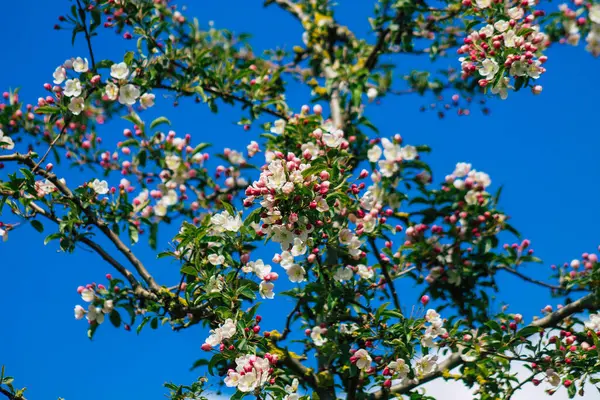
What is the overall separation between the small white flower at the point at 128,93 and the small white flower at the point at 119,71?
65 mm

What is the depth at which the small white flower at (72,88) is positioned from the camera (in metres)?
3.43

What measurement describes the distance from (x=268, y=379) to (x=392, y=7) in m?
3.17

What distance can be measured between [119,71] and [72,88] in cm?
29

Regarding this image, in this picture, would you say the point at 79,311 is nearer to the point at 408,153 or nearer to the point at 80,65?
the point at 80,65

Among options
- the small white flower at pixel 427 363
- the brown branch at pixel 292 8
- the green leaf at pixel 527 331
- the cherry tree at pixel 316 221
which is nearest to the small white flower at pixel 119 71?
the cherry tree at pixel 316 221

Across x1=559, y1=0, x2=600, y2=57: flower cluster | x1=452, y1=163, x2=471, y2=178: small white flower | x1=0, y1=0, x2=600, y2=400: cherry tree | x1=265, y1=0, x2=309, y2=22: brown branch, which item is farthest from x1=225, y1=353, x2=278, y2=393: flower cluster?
x1=265, y1=0, x2=309, y2=22: brown branch

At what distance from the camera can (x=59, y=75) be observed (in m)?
3.46

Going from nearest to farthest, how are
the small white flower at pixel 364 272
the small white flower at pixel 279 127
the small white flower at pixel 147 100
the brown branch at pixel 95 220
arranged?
the brown branch at pixel 95 220 < the small white flower at pixel 364 272 < the small white flower at pixel 147 100 < the small white flower at pixel 279 127

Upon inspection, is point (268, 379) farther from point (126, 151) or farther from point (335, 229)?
point (126, 151)

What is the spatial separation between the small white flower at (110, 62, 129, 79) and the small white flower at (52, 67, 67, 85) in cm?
26

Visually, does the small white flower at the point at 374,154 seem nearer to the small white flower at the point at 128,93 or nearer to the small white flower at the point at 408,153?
the small white flower at the point at 408,153

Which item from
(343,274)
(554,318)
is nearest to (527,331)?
(554,318)

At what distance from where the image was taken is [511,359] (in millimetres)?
3301

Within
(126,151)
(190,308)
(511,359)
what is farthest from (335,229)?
(126,151)
